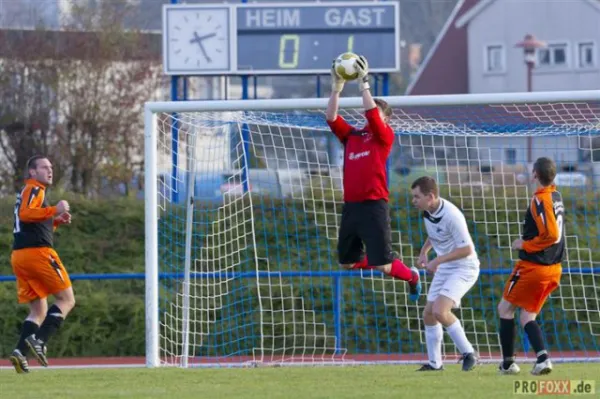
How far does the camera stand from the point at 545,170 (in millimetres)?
9273

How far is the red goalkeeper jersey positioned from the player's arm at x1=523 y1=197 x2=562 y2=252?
47.6 inches

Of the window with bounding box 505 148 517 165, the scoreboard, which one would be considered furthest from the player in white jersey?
the scoreboard

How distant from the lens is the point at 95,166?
2297cm

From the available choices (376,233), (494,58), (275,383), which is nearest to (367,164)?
(376,233)

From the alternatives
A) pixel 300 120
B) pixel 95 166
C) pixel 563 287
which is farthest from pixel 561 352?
pixel 95 166

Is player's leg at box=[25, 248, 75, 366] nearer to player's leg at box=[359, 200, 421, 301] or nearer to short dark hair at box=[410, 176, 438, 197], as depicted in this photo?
player's leg at box=[359, 200, 421, 301]

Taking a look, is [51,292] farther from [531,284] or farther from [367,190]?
[531,284]

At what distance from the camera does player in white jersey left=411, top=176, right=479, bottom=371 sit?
9914 millimetres

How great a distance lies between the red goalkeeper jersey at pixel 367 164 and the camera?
32.0ft

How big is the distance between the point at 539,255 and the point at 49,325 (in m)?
4.18

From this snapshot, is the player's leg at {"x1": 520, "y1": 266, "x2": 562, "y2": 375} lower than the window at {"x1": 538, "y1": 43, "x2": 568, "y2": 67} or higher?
lower

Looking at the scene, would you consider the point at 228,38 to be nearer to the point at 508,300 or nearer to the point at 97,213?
the point at 97,213

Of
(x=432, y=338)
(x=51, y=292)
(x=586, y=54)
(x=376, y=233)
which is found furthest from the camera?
(x=586, y=54)

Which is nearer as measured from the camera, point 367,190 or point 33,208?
point 367,190
